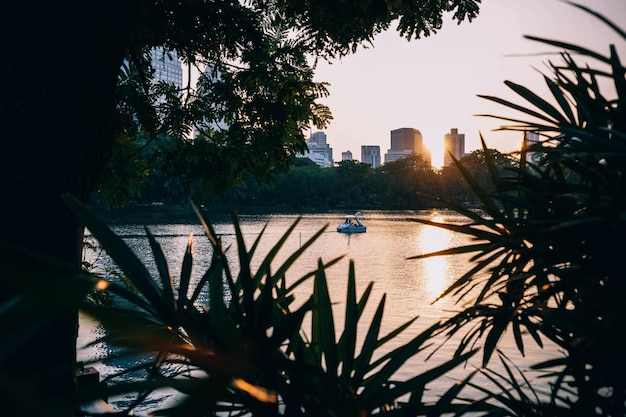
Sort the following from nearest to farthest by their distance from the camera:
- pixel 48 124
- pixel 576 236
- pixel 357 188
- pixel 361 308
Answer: pixel 576 236 < pixel 361 308 < pixel 48 124 < pixel 357 188

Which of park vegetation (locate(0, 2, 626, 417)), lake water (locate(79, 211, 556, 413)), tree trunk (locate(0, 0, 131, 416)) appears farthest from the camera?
lake water (locate(79, 211, 556, 413))

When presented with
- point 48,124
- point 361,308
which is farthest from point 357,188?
point 361,308

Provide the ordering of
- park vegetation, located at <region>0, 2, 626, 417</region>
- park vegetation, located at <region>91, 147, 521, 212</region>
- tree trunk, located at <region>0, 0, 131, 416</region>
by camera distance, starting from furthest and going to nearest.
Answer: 1. park vegetation, located at <region>91, 147, 521, 212</region>
2. tree trunk, located at <region>0, 0, 131, 416</region>
3. park vegetation, located at <region>0, 2, 626, 417</region>

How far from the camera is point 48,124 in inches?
89.4

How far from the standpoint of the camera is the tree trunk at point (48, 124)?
220 centimetres

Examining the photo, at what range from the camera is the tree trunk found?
7.23 feet

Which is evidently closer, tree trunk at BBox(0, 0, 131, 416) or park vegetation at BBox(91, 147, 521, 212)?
tree trunk at BBox(0, 0, 131, 416)

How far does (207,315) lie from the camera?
44.8 inches

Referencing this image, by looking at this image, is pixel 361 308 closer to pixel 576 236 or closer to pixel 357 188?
pixel 576 236

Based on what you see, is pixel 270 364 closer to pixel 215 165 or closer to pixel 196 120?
pixel 215 165

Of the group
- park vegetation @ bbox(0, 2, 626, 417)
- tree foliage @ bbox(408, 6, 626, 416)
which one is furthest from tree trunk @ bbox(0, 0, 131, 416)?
tree foliage @ bbox(408, 6, 626, 416)

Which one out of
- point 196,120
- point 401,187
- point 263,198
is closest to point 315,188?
point 263,198

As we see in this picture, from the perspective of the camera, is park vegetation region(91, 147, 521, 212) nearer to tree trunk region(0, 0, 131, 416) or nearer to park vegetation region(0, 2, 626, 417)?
tree trunk region(0, 0, 131, 416)

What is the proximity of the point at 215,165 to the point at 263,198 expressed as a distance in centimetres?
8357
